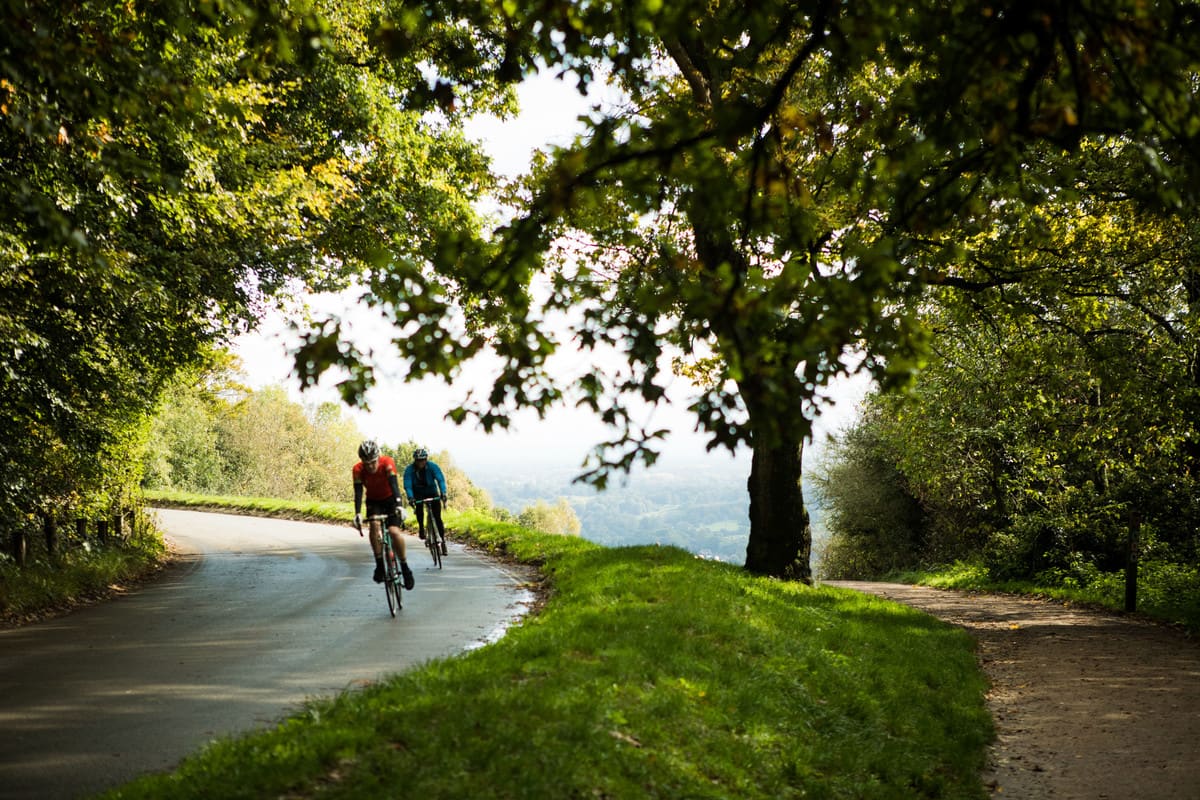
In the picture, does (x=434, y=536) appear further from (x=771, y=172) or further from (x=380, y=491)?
(x=771, y=172)

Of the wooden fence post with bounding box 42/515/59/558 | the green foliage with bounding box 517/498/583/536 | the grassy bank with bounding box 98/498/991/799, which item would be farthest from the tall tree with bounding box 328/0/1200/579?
the green foliage with bounding box 517/498/583/536

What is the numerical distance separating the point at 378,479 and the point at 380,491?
201 mm

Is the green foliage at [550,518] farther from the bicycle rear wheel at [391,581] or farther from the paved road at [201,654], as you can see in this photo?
the bicycle rear wheel at [391,581]

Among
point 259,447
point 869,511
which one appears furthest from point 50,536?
point 259,447

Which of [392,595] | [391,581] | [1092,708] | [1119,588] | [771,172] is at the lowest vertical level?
[1092,708]

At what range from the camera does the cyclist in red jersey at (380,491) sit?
1118cm

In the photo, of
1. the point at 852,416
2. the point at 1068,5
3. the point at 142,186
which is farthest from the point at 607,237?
the point at 852,416

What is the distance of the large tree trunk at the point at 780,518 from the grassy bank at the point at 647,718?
3252 mm

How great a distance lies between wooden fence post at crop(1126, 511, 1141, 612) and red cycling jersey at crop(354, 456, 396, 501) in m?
13.2

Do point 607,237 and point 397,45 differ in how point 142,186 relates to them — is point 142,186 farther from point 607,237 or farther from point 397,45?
point 397,45

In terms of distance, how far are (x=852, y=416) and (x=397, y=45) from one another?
32864 mm

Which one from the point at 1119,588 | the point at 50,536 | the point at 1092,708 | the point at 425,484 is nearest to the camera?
the point at 1092,708

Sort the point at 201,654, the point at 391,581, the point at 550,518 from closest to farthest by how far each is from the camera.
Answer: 1. the point at 201,654
2. the point at 391,581
3. the point at 550,518

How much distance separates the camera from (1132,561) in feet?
52.2
